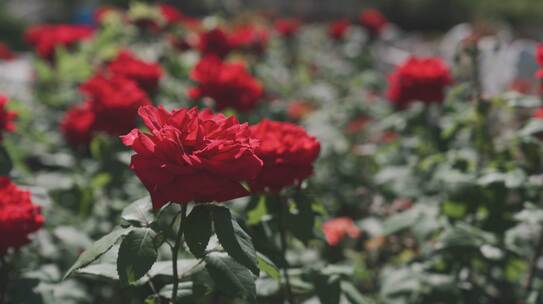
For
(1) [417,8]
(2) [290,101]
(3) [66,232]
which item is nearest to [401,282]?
(3) [66,232]

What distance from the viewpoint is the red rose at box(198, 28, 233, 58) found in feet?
11.7

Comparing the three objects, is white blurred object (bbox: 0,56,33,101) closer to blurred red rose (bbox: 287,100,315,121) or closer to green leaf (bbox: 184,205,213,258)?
blurred red rose (bbox: 287,100,315,121)

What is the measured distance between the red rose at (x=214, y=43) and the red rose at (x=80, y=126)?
3.54ft

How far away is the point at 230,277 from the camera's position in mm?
1309

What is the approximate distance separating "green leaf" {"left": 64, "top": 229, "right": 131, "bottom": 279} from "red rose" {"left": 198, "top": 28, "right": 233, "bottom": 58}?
2.39 m

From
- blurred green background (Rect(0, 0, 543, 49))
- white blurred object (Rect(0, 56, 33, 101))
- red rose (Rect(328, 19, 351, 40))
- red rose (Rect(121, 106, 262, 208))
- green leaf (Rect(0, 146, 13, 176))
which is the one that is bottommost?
blurred green background (Rect(0, 0, 543, 49))

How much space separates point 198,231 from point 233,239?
72 millimetres

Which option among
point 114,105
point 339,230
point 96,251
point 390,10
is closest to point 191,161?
point 96,251

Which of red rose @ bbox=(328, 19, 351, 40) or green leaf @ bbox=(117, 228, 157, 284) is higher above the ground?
green leaf @ bbox=(117, 228, 157, 284)

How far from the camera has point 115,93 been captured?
93.2 inches

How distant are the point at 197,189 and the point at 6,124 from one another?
1.07 meters

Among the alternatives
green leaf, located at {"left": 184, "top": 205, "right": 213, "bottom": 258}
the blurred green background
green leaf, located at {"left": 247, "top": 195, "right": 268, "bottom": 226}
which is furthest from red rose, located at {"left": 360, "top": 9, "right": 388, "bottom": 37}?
the blurred green background

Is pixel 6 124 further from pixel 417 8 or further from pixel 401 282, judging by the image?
pixel 417 8

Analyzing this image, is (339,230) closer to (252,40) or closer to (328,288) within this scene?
(328,288)
